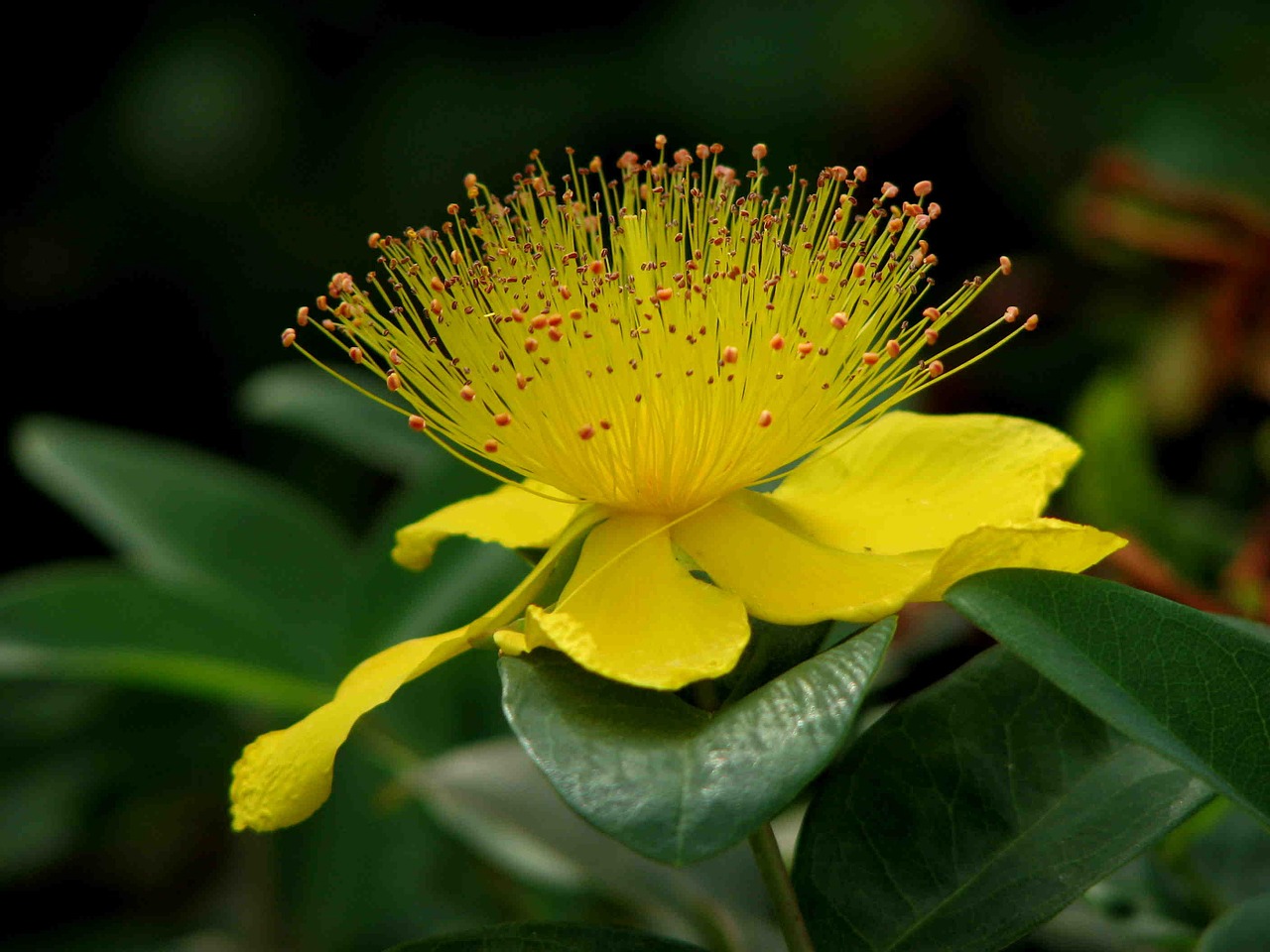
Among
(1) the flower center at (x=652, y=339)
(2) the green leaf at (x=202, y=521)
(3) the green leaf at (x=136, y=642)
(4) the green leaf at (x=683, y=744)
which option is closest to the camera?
(4) the green leaf at (x=683, y=744)

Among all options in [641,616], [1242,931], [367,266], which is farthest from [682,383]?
[367,266]

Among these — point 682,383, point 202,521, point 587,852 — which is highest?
point 682,383

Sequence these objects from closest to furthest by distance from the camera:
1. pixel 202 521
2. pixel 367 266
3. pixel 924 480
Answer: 1. pixel 924 480
2. pixel 202 521
3. pixel 367 266

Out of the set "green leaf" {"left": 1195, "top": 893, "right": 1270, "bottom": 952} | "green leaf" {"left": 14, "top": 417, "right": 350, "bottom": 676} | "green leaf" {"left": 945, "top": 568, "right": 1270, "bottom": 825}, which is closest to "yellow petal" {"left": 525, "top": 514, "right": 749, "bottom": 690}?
"green leaf" {"left": 945, "top": 568, "right": 1270, "bottom": 825}

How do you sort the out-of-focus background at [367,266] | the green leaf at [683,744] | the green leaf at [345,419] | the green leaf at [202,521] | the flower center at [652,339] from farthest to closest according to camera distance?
the green leaf at [345,419] → the green leaf at [202,521] → the out-of-focus background at [367,266] → the flower center at [652,339] → the green leaf at [683,744]

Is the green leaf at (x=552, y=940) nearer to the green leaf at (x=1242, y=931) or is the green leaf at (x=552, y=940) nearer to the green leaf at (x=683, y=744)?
the green leaf at (x=683, y=744)

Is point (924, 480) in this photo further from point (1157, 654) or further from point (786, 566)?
point (1157, 654)

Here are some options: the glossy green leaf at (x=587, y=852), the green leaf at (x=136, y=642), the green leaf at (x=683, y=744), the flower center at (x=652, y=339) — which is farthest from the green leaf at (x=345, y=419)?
the green leaf at (x=683, y=744)

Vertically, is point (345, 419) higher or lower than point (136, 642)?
higher
